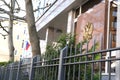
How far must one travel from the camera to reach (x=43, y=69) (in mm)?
4531

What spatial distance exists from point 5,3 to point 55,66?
392 inches

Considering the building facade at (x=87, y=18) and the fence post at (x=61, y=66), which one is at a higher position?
the building facade at (x=87, y=18)

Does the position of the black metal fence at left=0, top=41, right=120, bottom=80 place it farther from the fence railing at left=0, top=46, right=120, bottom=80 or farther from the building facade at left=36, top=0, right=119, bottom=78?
the building facade at left=36, top=0, right=119, bottom=78

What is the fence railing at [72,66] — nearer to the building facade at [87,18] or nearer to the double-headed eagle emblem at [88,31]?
the building facade at [87,18]

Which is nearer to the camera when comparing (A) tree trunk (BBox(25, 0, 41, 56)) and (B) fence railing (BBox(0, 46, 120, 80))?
(B) fence railing (BBox(0, 46, 120, 80))

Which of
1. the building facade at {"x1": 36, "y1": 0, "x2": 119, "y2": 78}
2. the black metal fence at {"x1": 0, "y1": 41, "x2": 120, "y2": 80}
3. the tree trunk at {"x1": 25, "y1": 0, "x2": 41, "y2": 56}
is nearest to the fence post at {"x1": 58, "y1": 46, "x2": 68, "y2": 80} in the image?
the black metal fence at {"x1": 0, "y1": 41, "x2": 120, "y2": 80}

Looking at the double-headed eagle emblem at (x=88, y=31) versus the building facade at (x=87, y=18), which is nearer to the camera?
the building facade at (x=87, y=18)

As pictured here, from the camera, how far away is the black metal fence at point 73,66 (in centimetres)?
281

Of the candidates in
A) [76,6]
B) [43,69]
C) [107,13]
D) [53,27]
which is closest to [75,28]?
[76,6]

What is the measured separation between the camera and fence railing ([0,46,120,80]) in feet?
9.22

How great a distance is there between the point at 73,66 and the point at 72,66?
0.14 metres

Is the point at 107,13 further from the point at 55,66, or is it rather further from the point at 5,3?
the point at 5,3

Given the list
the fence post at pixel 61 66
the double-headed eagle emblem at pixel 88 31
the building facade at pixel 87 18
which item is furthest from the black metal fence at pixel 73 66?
the double-headed eagle emblem at pixel 88 31

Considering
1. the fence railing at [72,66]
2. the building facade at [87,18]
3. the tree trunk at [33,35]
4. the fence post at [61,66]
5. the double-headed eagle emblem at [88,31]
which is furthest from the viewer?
the double-headed eagle emblem at [88,31]
